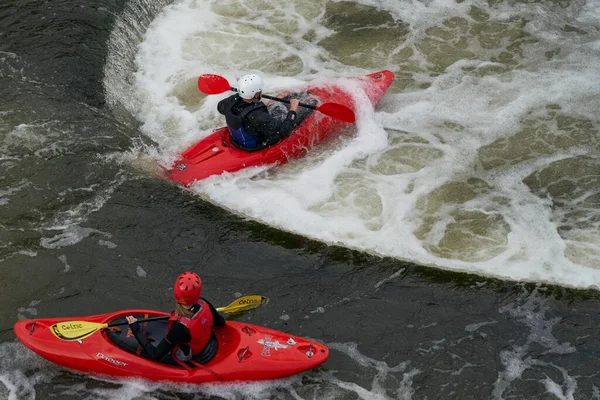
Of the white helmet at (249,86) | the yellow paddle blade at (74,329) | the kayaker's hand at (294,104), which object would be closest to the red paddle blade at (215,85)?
the white helmet at (249,86)

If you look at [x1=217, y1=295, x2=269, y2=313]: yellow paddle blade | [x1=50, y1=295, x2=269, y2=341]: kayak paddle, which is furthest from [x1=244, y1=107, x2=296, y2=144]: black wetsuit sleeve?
[x1=50, y1=295, x2=269, y2=341]: kayak paddle

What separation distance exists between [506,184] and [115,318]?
15.9 feet

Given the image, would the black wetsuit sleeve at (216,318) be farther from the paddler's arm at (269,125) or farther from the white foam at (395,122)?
the paddler's arm at (269,125)

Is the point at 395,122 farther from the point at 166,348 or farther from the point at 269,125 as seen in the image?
the point at 166,348

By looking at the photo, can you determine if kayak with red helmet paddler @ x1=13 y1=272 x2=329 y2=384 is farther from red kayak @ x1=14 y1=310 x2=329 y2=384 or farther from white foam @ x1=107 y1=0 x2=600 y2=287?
white foam @ x1=107 y1=0 x2=600 y2=287

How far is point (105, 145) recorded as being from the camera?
8328 millimetres

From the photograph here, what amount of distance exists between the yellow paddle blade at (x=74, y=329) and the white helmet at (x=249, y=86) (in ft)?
9.97

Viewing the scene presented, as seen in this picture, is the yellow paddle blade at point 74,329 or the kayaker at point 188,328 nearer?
the kayaker at point 188,328

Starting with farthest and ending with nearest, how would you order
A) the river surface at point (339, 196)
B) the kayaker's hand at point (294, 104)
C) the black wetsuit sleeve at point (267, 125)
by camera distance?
the kayaker's hand at point (294, 104)
the black wetsuit sleeve at point (267, 125)
the river surface at point (339, 196)

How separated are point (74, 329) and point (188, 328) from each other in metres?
1.11

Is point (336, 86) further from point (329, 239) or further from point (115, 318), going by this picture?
point (115, 318)

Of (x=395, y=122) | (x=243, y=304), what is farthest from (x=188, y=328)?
(x=395, y=122)

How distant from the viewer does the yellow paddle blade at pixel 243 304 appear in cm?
610

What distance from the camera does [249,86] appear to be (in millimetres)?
7484
